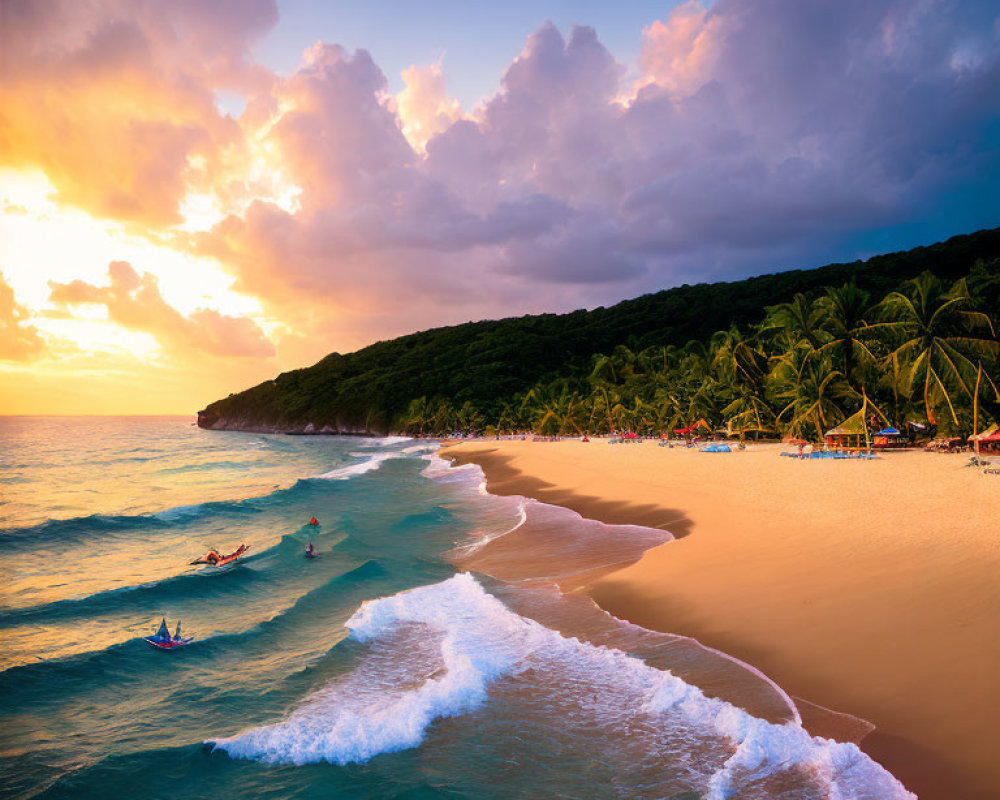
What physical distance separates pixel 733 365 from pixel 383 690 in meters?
41.8

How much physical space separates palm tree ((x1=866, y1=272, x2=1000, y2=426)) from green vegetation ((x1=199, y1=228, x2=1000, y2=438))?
8cm

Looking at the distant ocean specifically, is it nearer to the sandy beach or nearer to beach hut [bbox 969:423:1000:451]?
the sandy beach

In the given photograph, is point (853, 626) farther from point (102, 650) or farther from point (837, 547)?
point (102, 650)

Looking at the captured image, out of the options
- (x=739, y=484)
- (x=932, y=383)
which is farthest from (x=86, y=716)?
(x=932, y=383)

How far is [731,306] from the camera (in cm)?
14788

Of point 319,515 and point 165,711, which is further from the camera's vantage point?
point 319,515

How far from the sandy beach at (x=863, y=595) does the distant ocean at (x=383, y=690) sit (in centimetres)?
71

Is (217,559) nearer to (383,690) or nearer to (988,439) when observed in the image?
(383,690)

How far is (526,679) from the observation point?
9.52m

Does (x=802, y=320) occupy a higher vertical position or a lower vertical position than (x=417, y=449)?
higher

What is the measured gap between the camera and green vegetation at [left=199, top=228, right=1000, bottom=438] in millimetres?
28484

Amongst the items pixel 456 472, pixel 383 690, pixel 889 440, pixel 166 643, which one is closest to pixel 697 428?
pixel 889 440

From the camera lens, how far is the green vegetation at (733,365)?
28.5 m

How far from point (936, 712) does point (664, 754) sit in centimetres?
345
